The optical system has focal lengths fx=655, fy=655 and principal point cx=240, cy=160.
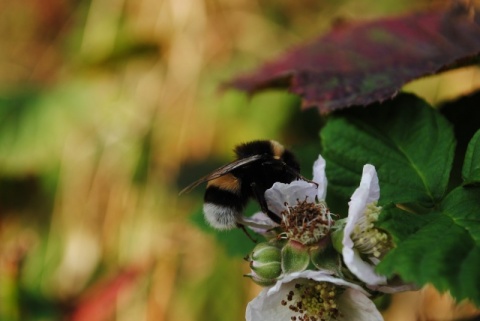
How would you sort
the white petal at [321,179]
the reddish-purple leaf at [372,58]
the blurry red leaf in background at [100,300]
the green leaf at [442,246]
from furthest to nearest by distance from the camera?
the blurry red leaf in background at [100,300]
the reddish-purple leaf at [372,58]
the white petal at [321,179]
the green leaf at [442,246]

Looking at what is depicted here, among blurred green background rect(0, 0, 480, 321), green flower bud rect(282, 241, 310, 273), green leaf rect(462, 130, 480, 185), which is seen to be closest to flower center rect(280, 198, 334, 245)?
green flower bud rect(282, 241, 310, 273)

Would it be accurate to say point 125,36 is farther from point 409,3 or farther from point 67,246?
point 409,3

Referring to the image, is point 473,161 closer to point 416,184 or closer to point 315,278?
point 416,184

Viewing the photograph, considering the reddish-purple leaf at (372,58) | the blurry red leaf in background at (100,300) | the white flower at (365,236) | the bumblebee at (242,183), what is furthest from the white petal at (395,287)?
the blurry red leaf in background at (100,300)

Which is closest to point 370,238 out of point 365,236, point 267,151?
point 365,236

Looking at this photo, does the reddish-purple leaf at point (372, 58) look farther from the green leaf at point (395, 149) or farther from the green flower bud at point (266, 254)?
the green flower bud at point (266, 254)

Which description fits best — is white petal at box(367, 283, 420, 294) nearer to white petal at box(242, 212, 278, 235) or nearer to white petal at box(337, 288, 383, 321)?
white petal at box(337, 288, 383, 321)
